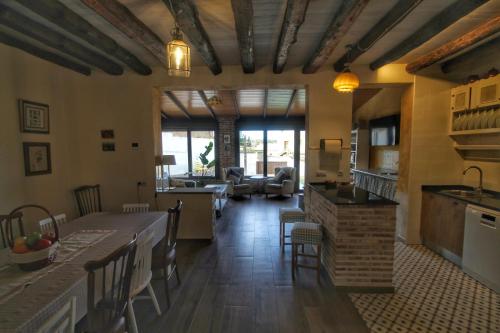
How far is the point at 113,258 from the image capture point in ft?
4.53

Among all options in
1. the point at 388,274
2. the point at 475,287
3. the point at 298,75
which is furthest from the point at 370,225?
the point at 298,75

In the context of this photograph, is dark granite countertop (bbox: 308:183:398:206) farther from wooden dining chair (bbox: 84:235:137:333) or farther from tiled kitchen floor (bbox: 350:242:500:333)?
wooden dining chair (bbox: 84:235:137:333)

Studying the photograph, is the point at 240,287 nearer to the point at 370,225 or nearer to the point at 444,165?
the point at 370,225

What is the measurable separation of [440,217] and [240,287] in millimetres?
2933

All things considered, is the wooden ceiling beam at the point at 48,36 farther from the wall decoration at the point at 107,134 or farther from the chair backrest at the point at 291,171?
the chair backrest at the point at 291,171

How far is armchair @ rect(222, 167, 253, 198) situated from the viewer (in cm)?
735

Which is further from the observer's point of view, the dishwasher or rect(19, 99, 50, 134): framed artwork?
rect(19, 99, 50, 134): framed artwork

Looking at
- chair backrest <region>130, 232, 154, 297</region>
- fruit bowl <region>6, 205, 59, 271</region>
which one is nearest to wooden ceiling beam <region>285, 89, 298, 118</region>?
chair backrest <region>130, 232, 154, 297</region>

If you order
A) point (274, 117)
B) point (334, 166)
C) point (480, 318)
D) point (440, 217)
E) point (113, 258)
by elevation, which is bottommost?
point (480, 318)

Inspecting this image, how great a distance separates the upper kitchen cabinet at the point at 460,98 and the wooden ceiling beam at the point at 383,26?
1.65 metres

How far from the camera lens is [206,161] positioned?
27.0 feet

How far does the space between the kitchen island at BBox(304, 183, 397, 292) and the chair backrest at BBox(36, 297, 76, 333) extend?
224 centimetres

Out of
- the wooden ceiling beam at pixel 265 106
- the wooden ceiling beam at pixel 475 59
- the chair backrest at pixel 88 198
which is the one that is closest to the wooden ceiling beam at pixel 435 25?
the wooden ceiling beam at pixel 475 59

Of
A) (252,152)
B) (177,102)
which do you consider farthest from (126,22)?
(252,152)
